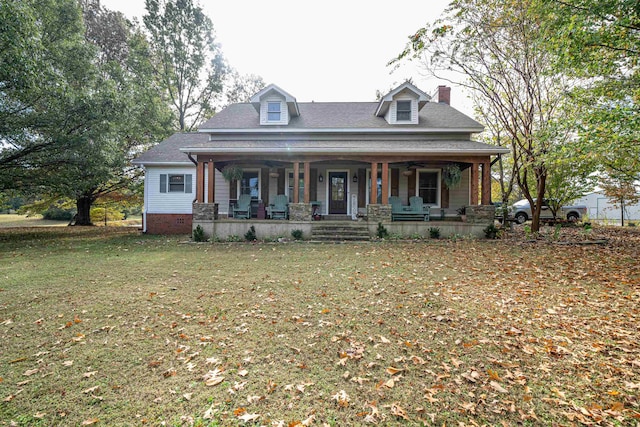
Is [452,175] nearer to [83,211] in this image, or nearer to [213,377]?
[213,377]

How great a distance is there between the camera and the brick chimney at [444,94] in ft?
54.5

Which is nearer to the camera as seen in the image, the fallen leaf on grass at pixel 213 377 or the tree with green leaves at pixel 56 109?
the fallen leaf on grass at pixel 213 377

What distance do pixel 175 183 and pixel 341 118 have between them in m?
9.03

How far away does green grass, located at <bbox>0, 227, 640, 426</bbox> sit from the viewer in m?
2.45

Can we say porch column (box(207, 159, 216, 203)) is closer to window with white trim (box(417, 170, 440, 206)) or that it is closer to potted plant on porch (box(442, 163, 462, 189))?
window with white trim (box(417, 170, 440, 206))

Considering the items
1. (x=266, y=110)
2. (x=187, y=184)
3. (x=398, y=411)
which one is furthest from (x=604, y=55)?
(x=187, y=184)

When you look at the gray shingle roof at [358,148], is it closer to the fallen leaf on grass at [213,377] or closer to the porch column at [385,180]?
the porch column at [385,180]

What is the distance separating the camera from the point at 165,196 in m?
14.6

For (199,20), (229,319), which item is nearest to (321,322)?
(229,319)

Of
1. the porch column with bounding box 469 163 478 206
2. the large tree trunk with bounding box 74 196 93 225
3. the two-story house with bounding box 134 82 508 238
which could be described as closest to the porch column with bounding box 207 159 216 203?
the two-story house with bounding box 134 82 508 238

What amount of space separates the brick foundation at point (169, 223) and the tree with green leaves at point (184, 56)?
11.5 meters

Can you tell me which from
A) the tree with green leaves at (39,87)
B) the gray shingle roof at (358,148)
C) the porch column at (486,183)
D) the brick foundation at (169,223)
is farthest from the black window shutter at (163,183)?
the porch column at (486,183)

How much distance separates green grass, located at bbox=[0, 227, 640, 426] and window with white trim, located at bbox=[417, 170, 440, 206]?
294 inches

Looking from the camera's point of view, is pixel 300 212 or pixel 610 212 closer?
pixel 300 212
